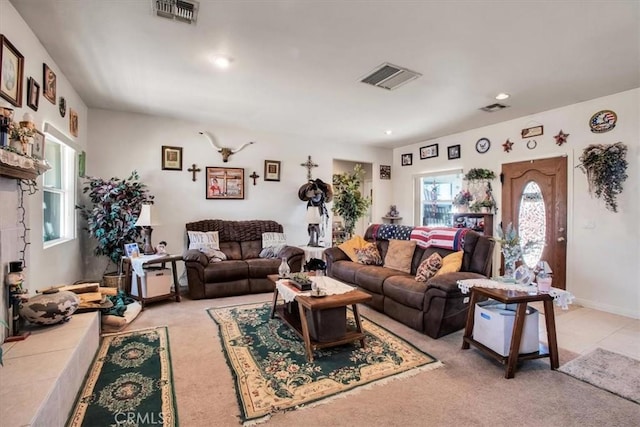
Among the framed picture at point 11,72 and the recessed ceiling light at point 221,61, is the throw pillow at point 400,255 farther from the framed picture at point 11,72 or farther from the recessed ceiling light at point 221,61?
the framed picture at point 11,72

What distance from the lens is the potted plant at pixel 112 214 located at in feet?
12.9

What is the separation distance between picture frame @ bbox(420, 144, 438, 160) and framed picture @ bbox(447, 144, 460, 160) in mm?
284

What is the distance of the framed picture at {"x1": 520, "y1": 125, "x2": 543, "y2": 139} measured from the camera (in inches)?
171

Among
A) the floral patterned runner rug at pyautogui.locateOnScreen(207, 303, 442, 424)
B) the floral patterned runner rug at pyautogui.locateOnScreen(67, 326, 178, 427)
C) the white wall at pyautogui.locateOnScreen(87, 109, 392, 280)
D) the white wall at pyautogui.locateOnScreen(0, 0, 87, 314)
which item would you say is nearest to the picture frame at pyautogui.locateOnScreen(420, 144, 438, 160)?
the white wall at pyautogui.locateOnScreen(87, 109, 392, 280)

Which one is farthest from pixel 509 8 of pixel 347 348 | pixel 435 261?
pixel 347 348

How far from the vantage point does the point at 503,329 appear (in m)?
2.32

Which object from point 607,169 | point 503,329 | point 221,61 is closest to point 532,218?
point 607,169

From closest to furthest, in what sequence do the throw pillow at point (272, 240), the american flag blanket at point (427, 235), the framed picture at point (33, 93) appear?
the framed picture at point (33, 93) → the american flag blanket at point (427, 235) → the throw pillow at point (272, 240)

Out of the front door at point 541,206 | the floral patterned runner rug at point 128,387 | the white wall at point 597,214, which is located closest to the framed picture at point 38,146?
the floral patterned runner rug at point 128,387

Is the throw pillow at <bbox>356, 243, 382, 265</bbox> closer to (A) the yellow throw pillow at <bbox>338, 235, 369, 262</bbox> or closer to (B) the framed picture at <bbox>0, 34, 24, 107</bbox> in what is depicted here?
(A) the yellow throw pillow at <bbox>338, 235, 369, 262</bbox>

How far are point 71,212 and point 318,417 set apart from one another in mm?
3722

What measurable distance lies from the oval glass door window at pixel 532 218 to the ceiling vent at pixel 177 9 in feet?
15.0

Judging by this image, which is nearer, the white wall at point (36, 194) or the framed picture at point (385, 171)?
the white wall at point (36, 194)

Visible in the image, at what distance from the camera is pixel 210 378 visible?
2180 mm
